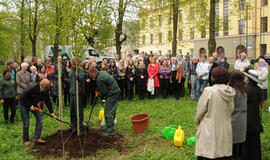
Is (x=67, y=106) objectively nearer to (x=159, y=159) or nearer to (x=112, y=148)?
(x=112, y=148)

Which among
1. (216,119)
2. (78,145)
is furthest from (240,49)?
(216,119)

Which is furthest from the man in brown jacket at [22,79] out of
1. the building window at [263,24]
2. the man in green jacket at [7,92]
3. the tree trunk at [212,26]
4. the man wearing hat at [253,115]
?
the building window at [263,24]

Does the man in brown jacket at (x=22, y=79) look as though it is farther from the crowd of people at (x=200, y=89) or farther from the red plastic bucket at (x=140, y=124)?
the red plastic bucket at (x=140, y=124)

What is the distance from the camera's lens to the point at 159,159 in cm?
486

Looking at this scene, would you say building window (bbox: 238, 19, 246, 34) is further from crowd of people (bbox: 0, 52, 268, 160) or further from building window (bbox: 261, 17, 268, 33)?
crowd of people (bbox: 0, 52, 268, 160)

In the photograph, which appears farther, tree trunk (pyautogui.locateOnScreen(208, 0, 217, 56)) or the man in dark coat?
tree trunk (pyautogui.locateOnScreen(208, 0, 217, 56))

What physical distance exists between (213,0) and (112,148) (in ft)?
39.5

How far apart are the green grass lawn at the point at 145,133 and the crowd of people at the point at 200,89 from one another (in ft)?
2.12

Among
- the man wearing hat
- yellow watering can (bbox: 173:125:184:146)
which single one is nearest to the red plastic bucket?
yellow watering can (bbox: 173:125:184:146)

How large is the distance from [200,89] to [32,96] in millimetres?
7571

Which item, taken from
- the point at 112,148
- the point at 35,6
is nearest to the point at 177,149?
the point at 112,148

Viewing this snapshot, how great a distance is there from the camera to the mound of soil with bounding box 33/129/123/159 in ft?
17.2

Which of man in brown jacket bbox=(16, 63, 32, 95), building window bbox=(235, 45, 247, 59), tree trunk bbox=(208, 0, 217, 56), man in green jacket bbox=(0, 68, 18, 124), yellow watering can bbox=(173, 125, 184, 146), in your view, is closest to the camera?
yellow watering can bbox=(173, 125, 184, 146)

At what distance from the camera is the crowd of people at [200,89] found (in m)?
3.42
